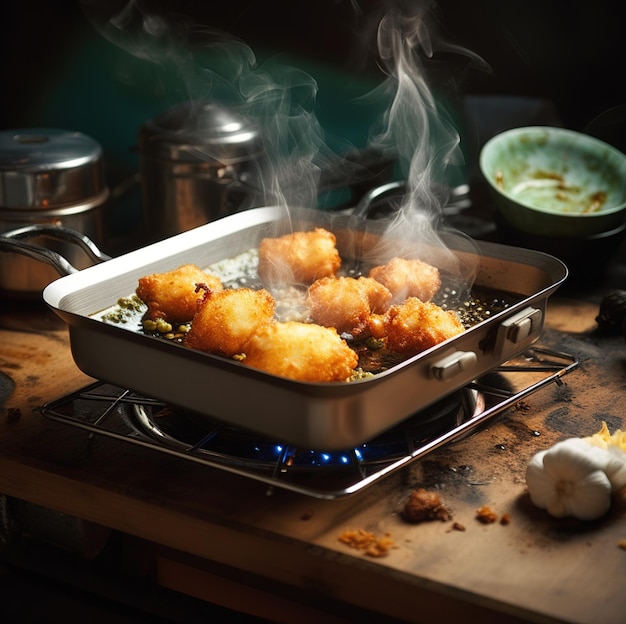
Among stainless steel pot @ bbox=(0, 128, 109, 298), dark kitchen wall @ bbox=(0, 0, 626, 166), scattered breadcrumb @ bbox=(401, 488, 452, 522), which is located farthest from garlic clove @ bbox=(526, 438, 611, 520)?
dark kitchen wall @ bbox=(0, 0, 626, 166)

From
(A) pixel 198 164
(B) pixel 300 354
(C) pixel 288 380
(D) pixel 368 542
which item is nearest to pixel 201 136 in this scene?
(A) pixel 198 164

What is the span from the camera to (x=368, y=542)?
1806 mm

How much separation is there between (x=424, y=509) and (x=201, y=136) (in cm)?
200

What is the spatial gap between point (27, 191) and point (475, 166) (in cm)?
247

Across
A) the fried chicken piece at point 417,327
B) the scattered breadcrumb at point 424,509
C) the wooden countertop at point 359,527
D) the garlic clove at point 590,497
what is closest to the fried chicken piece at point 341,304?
the fried chicken piece at point 417,327

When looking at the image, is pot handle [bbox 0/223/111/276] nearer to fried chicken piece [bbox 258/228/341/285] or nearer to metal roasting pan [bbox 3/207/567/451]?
metal roasting pan [bbox 3/207/567/451]

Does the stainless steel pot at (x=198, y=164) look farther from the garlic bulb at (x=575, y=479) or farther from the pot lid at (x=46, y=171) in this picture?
the garlic bulb at (x=575, y=479)

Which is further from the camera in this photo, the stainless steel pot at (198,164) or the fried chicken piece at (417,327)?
the stainless steel pot at (198,164)

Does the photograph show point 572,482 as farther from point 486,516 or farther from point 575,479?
point 486,516

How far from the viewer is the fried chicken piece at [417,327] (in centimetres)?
216

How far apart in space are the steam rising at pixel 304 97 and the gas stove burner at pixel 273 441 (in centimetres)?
51

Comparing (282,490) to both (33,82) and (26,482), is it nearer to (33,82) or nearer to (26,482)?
(26,482)

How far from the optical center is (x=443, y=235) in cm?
269

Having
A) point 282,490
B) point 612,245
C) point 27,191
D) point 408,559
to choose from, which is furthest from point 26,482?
point 612,245
